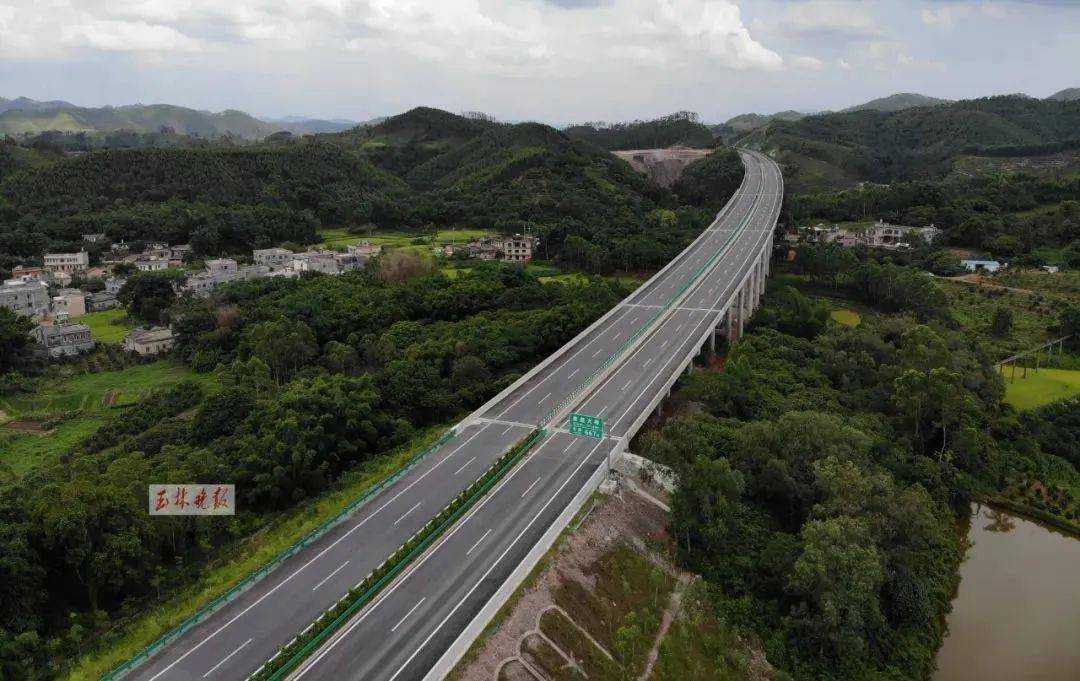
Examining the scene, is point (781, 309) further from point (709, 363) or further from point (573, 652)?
point (573, 652)

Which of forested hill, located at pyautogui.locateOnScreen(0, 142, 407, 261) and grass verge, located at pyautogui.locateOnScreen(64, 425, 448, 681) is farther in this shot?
forested hill, located at pyautogui.locateOnScreen(0, 142, 407, 261)

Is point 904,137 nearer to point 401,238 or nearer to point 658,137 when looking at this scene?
point 658,137

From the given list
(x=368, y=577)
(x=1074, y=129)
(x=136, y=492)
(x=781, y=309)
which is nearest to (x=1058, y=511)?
(x=781, y=309)

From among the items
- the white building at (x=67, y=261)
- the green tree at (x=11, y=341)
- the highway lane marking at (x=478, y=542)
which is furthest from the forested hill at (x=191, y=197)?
the highway lane marking at (x=478, y=542)

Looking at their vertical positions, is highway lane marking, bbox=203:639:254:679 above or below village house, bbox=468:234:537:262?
below

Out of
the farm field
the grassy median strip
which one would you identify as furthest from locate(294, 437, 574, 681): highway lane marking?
the farm field

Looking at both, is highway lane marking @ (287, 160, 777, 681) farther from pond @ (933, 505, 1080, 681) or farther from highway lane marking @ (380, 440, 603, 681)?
pond @ (933, 505, 1080, 681)

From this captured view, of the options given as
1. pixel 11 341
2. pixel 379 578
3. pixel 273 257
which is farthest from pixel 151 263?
pixel 379 578
